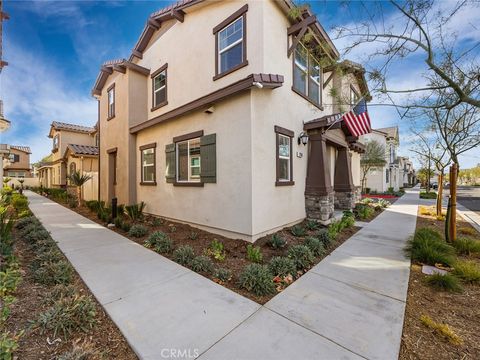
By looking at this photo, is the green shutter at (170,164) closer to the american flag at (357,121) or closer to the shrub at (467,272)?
the american flag at (357,121)

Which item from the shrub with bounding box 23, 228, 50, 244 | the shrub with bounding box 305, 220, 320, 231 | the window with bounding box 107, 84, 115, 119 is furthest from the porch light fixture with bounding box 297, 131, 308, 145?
the window with bounding box 107, 84, 115, 119

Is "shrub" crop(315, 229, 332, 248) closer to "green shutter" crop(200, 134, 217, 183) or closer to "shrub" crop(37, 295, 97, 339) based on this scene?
"green shutter" crop(200, 134, 217, 183)

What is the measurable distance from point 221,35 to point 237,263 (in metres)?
6.95

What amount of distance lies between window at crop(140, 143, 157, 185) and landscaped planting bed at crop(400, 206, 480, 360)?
8.87 meters

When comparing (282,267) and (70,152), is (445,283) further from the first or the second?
(70,152)

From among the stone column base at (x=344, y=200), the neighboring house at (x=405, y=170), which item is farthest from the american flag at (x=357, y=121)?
the neighboring house at (x=405, y=170)

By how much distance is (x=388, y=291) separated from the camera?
145 inches

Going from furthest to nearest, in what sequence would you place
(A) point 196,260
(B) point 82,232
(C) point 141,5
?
1. (C) point 141,5
2. (B) point 82,232
3. (A) point 196,260

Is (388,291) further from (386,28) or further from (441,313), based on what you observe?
(386,28)

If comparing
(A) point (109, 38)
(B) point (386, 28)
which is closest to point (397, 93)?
(B) point (386, 28)

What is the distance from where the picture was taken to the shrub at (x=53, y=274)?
3.77 m

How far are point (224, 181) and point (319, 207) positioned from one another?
12.2 feet

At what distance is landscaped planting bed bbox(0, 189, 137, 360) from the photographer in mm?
2340

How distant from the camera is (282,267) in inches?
168
